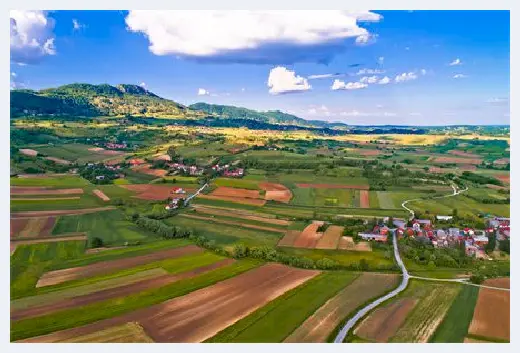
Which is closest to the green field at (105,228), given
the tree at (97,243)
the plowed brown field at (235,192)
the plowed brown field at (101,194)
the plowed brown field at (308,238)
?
the tree at (97,243)

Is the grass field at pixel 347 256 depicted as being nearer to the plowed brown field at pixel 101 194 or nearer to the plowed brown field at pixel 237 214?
the plowed brown field at pixel 237 214

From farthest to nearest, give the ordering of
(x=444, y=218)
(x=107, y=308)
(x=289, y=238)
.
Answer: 1. (x=444, y=218)
2. (x=289, y=238)
3. (x=107, y=308)

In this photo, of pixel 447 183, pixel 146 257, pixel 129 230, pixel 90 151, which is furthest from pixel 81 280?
pixel 90 151

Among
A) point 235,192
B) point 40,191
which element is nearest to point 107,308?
point 40,191

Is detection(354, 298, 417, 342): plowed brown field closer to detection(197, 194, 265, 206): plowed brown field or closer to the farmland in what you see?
the farmland

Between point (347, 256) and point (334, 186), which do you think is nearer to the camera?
point (347, 256)

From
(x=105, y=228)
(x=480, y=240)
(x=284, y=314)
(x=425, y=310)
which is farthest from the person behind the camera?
(x=105, y=228)

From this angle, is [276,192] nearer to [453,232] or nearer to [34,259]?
[453,232]
